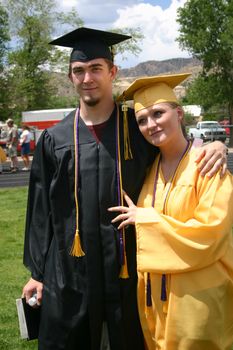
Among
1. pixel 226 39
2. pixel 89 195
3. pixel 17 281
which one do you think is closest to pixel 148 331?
pixel 89 195

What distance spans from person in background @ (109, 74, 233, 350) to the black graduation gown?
89 millimetres

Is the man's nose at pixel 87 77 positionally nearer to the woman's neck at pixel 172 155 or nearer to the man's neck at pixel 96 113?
the man's neck at pixel 96 113

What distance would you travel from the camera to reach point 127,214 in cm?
249

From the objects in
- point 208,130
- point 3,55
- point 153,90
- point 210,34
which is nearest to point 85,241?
point 153,90

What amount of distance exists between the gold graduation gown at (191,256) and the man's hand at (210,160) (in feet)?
0.11

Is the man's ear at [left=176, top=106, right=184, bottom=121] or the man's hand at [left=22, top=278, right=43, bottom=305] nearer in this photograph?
the man's ear at [left=176, top=106, right=184, bottom=121]

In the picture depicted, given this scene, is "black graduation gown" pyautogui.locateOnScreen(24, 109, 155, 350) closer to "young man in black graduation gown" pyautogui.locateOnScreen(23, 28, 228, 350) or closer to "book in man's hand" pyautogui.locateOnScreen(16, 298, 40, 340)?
"young man in black graduation gown" pyautogui.locateOnScreen(23, 28, 228, 350)

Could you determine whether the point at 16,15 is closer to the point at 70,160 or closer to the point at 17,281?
the point at 17,281

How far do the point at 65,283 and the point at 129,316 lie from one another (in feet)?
1.20

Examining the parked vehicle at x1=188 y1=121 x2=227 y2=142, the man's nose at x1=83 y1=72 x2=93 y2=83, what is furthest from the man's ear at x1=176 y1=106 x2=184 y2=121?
the parked vehicle at x1=188 y1=121 x2=227 y2=142

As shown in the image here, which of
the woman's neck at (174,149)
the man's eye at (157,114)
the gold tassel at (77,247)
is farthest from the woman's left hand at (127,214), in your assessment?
the man's eye at (157,114)

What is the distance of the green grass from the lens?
4.20 m

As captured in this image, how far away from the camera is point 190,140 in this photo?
2699 mm

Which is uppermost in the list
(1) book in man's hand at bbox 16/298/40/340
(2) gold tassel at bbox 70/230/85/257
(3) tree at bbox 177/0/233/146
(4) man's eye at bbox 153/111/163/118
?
(3) tree at bbox 177/0/233/146
